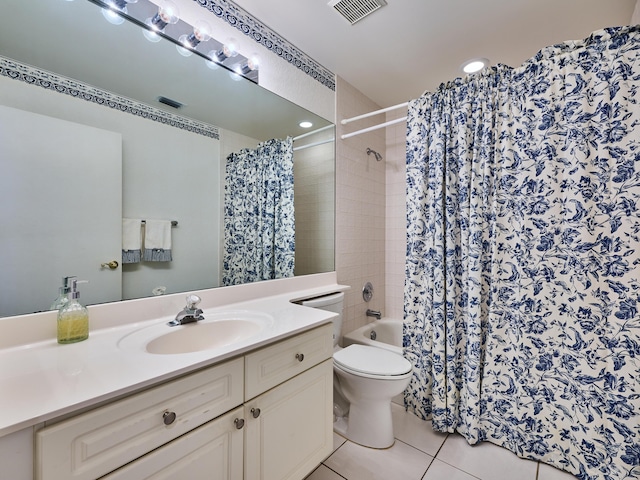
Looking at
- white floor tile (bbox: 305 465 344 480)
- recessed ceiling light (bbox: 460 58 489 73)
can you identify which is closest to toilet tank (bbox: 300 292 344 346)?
white floor tile (bbox: 305 465 344 480)

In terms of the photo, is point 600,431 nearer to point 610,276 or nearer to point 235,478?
point 610,276

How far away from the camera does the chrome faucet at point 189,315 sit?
1.12 meters

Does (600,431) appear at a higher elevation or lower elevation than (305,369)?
lower

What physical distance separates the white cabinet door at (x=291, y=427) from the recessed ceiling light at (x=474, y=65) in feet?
6.15

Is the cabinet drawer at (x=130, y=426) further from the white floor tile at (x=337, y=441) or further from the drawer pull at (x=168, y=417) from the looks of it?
the white floor tile at (x=337, y=441)

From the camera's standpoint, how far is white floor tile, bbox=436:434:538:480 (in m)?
1.40

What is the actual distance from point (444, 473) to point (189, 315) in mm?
1454

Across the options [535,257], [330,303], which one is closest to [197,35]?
[330,303]

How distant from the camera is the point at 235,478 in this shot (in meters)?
0.89

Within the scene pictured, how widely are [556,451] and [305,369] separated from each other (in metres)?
1.42

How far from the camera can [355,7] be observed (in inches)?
61.4

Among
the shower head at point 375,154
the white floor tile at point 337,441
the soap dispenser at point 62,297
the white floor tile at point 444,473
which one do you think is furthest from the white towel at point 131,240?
the shower head at point 375,154

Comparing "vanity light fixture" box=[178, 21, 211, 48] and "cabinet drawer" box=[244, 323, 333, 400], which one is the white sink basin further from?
"vanity light fixture" box=[178, 21, 211, 48]

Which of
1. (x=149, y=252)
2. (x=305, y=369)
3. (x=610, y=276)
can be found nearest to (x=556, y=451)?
(x=610, y=276)
